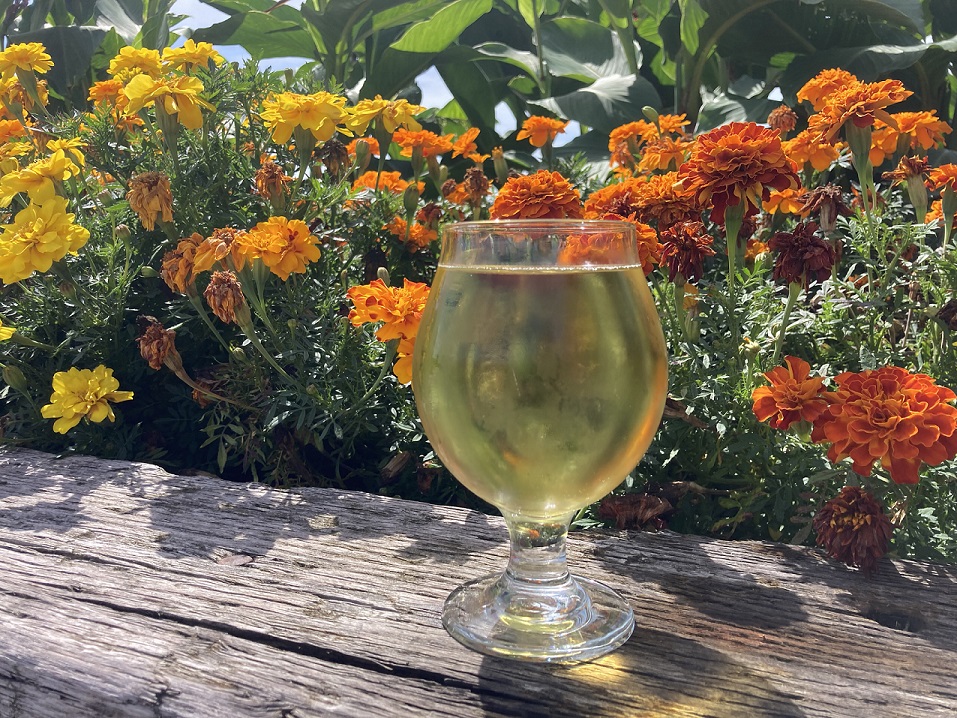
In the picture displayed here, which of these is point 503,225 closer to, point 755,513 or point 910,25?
point 755,513

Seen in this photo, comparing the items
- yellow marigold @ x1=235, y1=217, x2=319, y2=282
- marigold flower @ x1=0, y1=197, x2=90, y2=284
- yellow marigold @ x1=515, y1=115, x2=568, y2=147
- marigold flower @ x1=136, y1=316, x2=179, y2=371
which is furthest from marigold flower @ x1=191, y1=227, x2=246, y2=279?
yellow marigold @ x1=515, y1=115, x2=568, y2=147

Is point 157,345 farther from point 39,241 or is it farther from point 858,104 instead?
point 858,104

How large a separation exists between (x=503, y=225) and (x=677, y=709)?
1.63ft

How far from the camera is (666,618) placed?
983 millimetres

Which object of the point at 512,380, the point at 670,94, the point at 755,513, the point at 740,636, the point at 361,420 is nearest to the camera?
the point at 512,380

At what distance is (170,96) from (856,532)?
5.22 ft

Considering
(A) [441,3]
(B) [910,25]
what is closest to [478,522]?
(B) [910,25]

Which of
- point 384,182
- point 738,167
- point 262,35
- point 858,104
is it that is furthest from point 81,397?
point 262,35

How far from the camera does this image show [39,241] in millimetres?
1666

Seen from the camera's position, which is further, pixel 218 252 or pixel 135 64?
pixel 135 64

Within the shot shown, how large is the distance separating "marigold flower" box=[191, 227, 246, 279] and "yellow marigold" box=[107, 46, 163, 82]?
0.74m

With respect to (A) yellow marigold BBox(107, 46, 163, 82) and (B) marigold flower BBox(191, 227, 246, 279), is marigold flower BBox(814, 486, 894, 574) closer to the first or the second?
(B) marigold flower BBox(191, 227, 246, 279)

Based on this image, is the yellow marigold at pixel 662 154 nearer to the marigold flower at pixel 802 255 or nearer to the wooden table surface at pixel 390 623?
the marigold flower at pixel 802 255

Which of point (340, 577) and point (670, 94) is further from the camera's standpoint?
point (670, 94)
